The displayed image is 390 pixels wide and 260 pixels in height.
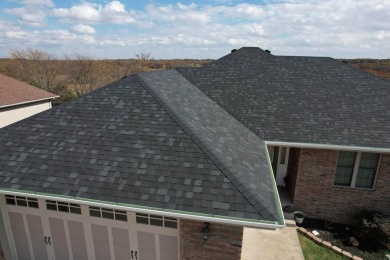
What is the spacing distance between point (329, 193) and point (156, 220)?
739cm

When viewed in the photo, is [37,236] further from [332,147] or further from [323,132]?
[323,132]

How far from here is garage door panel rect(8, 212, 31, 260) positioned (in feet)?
23.1

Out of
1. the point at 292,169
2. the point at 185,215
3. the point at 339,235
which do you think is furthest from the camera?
the point at 292,169

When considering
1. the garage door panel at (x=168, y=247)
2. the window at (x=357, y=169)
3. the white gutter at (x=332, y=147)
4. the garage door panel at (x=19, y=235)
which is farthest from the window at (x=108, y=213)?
the window at (x=357, y=169)

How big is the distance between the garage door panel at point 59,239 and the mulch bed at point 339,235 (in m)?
8.32

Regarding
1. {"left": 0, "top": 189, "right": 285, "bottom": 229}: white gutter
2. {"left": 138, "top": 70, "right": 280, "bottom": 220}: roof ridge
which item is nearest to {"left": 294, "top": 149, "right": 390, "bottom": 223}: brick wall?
{"left": 138, "top": 70, "right": 280, "bottom": 220}: roof ridge

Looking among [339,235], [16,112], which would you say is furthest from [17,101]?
[339,235]

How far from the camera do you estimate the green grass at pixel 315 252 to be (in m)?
8.20

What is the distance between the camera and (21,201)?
6887mm

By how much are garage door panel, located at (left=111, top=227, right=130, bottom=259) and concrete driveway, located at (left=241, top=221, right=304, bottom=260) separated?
3.58 m

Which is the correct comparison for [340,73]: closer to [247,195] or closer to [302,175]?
[302,175]

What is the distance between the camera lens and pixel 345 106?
446 inches

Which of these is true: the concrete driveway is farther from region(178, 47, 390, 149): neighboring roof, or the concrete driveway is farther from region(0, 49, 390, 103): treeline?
region(0, 49, 390, 103): treeline

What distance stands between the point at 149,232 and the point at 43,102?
20.2 m
